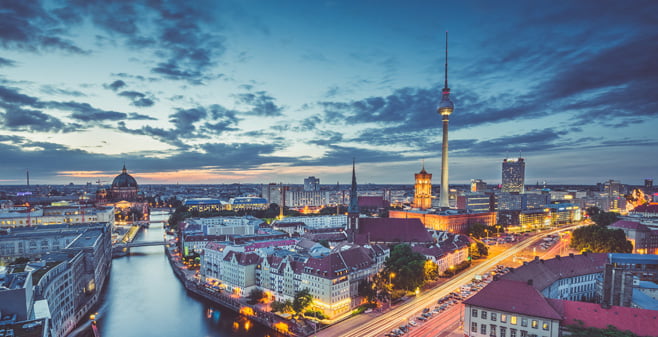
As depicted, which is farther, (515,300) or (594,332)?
(515,300)

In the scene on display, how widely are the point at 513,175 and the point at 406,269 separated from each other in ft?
494

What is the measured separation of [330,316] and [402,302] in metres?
7.98

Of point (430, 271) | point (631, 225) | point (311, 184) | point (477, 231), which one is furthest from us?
point (311, 184)

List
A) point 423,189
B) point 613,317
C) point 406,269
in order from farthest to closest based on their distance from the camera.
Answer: point 423,189 → point 406,269 → point 613,317

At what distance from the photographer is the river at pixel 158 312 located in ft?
115

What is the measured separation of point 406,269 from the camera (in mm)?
39062

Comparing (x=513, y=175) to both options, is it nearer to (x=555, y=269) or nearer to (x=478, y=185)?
(x=478, y=185)

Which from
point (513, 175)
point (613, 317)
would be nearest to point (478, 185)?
point (513, 175)

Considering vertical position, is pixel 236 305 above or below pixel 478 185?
below

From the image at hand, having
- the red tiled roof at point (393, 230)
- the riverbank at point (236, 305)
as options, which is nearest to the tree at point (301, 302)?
the riverbank at point (236, 305)

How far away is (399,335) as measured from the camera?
95.2 feet

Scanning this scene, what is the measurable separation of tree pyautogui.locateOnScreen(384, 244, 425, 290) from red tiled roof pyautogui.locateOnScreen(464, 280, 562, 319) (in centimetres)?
1278

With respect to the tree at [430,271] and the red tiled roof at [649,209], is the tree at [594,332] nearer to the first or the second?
the tree at [430,271]

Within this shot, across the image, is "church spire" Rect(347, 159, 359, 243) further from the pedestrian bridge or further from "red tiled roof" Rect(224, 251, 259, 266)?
the pedestrian bridge
